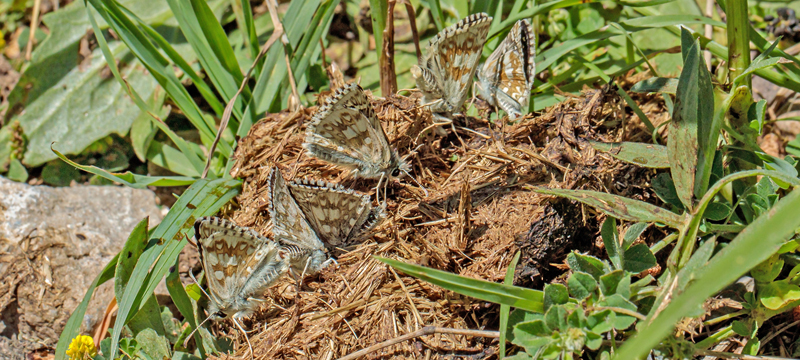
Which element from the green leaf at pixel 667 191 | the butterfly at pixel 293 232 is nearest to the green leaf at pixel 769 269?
the green leaf at pixel 667 191

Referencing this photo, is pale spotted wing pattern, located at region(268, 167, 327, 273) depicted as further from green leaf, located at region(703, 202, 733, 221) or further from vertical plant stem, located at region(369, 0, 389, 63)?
green leaf, located at region(703, 202, 733, 221)

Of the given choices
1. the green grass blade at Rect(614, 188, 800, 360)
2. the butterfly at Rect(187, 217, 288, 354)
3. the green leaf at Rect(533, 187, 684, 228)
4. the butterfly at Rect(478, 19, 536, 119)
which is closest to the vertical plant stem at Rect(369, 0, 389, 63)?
the butterfly at Rect(478, 19, 536, 119)

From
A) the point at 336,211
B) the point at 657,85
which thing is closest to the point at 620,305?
the point at 657,85

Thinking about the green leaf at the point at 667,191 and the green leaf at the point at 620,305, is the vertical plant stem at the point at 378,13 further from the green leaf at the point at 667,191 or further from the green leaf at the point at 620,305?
the green leaf at the point at 620,305

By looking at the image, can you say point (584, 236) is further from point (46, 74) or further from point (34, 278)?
point (46, 74)

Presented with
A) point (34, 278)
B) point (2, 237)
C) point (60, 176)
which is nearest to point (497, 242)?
point (34, 278)

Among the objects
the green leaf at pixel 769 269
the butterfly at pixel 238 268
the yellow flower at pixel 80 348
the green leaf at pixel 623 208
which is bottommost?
the yellow flower at pixel 80 348
